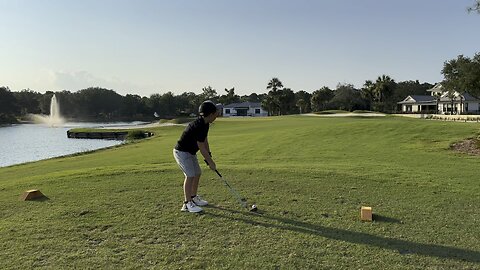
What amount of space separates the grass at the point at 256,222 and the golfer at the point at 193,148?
13.7 inches

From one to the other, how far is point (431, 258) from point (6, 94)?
12257 centimetres

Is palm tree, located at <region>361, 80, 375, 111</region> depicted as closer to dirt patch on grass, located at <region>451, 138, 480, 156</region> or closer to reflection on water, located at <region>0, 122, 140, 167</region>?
reflection on water, located at <region>0, 122, 140, 167</region>

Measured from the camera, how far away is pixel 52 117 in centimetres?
10138

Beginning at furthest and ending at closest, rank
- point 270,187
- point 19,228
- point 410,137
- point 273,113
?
point 273,113 → point 410,137 → point 270,187 → point 19,228

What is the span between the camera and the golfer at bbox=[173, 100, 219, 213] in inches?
256

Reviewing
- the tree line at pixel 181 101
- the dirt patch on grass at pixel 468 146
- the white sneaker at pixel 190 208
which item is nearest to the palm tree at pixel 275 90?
the tree line at pixel 181 101

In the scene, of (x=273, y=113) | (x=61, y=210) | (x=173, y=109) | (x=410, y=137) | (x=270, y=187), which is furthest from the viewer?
(x=173, y=109)

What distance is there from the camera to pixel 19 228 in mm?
5848

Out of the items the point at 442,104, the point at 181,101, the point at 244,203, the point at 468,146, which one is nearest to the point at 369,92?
the point at 442,104

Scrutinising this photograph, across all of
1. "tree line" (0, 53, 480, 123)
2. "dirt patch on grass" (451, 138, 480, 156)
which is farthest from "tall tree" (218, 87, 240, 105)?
"dirt patch on grass" (451, 138, 480, 156)

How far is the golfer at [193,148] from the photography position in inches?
256

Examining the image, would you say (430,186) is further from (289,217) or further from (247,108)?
(247,108)

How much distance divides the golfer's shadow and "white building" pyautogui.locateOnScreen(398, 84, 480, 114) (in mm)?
63957

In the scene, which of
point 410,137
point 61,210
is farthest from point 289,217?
point 410,137
